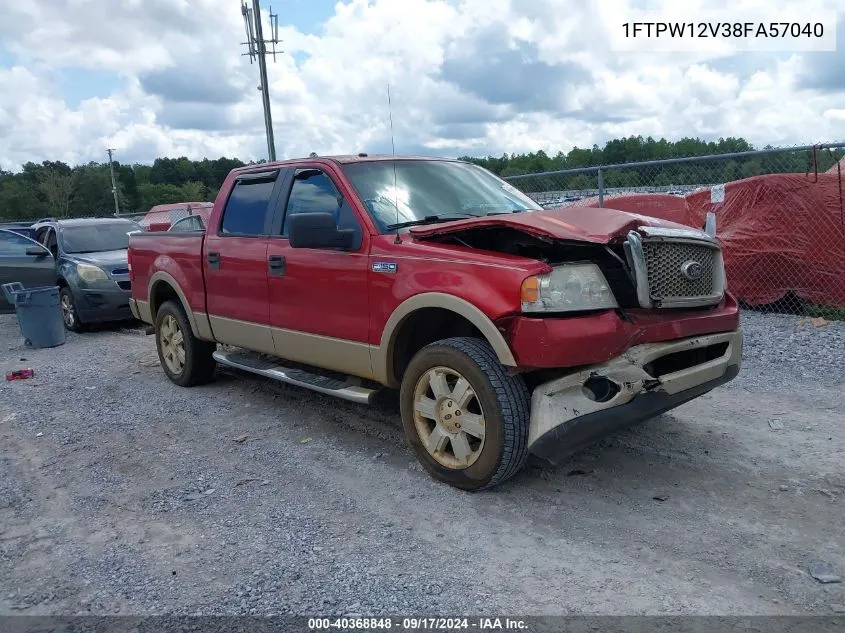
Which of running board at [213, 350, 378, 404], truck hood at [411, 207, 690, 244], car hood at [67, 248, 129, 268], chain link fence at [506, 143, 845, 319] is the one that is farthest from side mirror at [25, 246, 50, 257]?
truck hood at [411, 207, 690, 244]

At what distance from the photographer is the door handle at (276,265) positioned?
17.4ft

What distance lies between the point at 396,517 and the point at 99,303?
8.29 meters

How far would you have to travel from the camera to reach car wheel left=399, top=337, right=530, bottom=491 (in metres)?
3.82

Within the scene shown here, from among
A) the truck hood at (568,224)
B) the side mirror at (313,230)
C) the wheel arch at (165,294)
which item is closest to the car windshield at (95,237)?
the wheel arch at (165,294)

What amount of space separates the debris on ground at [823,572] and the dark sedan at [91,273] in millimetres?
9870

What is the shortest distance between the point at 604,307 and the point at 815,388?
128 inches

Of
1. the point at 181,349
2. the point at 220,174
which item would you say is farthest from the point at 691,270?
the point at 220,174

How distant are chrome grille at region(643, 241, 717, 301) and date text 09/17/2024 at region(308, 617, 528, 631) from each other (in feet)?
6.41

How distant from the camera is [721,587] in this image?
307 cm

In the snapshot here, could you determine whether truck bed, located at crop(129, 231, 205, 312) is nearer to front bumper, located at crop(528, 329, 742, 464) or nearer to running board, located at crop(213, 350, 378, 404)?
running board, located at crop(213, 350, 378, 404)

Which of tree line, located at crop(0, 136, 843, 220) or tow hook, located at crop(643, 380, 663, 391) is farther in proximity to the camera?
tree line, located at crop(0, 136, 843, 220)

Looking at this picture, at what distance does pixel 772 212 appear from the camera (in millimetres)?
8492

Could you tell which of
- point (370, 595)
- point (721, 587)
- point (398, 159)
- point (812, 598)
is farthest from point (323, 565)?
point (398, 159)

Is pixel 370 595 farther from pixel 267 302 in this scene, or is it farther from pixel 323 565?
pixel 267 302
